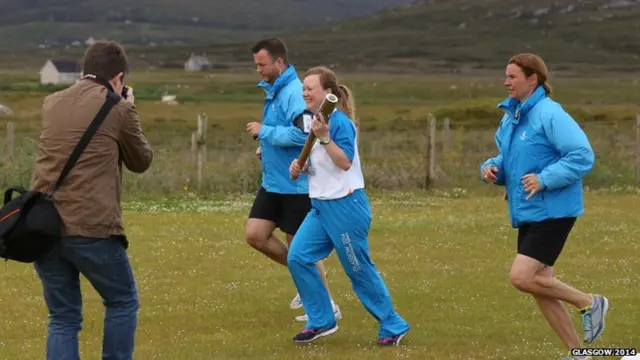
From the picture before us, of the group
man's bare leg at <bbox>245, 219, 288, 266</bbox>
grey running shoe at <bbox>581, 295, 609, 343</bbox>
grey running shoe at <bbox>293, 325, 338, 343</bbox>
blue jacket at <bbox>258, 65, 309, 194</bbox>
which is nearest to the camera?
grey running shoe at <bbox>581, 295, 609, 343</bbox>

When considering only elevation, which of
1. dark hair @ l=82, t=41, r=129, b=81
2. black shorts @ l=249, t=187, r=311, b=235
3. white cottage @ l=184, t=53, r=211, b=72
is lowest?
white cottage @ l=184, t=53, r=211, b=72

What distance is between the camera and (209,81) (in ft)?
417

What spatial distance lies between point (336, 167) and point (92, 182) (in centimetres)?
234

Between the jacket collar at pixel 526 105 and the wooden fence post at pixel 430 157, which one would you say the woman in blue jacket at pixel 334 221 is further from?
the wooden fence post at pixel 430 157

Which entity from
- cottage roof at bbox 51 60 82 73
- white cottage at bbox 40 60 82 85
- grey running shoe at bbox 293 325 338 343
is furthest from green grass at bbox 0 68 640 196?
grey running shoe at bbox 293 325 338 343

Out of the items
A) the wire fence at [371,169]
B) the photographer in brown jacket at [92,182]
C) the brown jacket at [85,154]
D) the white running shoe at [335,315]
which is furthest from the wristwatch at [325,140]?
the wire fence at [371,169]

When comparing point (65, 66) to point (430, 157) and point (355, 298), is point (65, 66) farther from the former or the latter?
point (355, 298)

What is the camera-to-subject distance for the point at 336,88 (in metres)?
8.96

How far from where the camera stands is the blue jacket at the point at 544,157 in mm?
7934

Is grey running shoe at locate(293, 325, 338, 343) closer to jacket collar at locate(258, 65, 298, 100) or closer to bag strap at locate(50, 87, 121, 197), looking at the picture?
jacket collar at locate(258, 65, 298, 100)

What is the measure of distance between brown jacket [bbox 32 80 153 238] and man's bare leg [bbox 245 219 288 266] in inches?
127

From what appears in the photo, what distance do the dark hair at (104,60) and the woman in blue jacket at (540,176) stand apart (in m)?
2.54

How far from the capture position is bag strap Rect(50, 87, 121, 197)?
6992 mm

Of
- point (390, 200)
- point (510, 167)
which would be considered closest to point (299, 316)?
point (510, 167)
